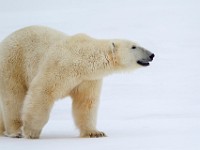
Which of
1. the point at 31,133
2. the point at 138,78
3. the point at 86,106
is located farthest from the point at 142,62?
the point at 138,78

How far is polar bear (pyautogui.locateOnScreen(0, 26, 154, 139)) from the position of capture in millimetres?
6562

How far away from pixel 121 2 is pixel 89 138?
65.2ft

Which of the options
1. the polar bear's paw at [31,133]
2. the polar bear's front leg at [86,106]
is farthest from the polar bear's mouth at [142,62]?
the polar bear's paw at [31,133]

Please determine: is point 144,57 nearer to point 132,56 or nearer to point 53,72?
point 132,56

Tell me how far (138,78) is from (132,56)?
6674 millimetres

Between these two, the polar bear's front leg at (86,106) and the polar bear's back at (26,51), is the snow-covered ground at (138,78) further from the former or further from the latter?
the polar bear's back at (26,51)

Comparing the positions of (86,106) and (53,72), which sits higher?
(53,72)

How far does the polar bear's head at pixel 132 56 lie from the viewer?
6625 mm

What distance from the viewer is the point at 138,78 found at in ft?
43.6

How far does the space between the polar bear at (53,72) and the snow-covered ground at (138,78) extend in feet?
0.92

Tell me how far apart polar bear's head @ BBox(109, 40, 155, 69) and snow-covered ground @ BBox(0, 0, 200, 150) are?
2.58 ft

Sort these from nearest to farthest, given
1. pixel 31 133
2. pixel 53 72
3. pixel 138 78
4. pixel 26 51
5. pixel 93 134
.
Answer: pixel 53 72 → pixel 31 133 → pixel 93 134 → pixel 26 51 → pixel 138 78

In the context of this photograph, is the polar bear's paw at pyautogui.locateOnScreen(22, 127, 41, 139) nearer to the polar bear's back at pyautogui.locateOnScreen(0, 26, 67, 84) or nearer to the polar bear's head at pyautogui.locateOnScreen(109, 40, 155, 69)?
the polar bear's back at pyautogui.locateOnScreen(0, 26, 67, 84)

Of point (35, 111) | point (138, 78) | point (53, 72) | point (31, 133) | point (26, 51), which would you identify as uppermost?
point (138, 78)
